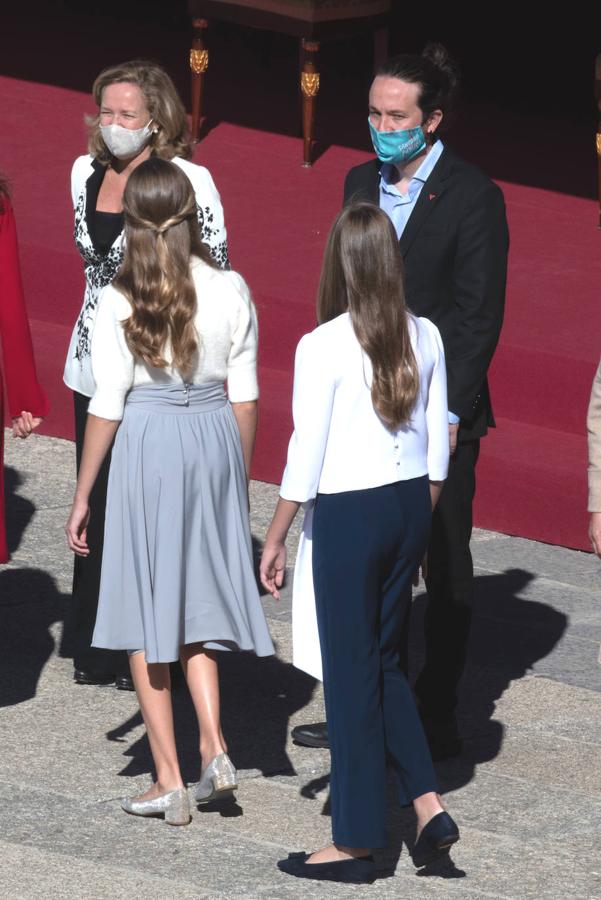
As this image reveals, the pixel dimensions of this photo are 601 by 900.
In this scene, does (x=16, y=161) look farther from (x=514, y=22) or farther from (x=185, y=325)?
(x=185, y=325)

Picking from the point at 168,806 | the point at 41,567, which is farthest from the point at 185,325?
the point at 41,567

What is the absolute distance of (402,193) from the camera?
15.6 ft

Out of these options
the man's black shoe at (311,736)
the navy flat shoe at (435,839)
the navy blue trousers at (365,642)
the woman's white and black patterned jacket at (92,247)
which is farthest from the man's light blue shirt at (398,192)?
the navy flat shoe at (435,839)

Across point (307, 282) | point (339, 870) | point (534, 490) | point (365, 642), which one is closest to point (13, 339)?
point (365, 642)

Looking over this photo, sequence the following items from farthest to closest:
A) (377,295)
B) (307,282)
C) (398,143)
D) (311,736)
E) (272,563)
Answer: (307,282) → (311,736) → (398,143) → (272,563) → (377,295)

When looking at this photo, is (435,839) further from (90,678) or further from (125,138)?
(125,138)

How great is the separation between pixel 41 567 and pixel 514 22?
23.4 feet

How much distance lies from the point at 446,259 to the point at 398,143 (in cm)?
33

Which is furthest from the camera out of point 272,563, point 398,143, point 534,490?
point 534,490

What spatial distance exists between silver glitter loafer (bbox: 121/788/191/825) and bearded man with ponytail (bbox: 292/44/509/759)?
0.81 m

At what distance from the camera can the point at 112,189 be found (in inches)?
199

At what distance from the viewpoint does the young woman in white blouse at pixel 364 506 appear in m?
3.93

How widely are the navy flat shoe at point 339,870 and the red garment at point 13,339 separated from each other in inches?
56.0

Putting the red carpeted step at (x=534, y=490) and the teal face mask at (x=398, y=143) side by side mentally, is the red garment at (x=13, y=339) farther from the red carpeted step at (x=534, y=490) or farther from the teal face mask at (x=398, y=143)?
the red carpeted step at (x=534, y=490)
